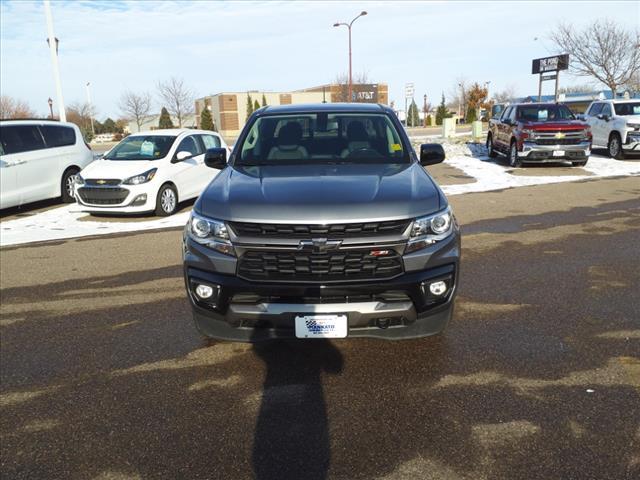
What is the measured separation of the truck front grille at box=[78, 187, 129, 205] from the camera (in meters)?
10.0

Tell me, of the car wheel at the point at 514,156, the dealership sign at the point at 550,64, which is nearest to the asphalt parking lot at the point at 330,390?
the car wheel at the point at 514,156

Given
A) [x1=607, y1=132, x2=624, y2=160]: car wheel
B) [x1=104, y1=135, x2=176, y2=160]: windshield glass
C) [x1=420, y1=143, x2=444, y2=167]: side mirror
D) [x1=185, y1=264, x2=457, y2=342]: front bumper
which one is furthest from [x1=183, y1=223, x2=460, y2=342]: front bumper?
[x1=607, y1=132, x2=624, y2=160]: car wheel

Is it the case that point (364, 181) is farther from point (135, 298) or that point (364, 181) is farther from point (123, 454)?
point (135, 298)

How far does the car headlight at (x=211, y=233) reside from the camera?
3.41 meters

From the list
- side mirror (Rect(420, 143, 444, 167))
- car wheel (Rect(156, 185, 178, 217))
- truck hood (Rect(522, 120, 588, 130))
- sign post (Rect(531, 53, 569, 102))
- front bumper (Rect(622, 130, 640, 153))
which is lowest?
car wheel (Rect(156, 185, 178, 217))

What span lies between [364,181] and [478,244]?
13.5ft

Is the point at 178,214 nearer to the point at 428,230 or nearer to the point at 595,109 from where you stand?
the point at 428,230

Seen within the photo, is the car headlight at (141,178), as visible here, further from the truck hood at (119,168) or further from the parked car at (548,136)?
the parked car at (548,136)

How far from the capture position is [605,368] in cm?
375

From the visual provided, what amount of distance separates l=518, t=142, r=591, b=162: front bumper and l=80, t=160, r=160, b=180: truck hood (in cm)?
1047

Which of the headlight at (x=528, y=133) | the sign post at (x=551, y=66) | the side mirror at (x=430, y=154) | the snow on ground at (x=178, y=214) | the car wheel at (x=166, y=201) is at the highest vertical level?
the sign post at (x=551, y=66)

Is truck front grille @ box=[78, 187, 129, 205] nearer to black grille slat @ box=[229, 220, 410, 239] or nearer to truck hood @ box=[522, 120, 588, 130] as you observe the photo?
A: black grille slat @ box=[229, 220, 410, 239]

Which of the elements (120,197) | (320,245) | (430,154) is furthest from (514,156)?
(320,245)

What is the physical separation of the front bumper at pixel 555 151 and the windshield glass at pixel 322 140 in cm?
1174
